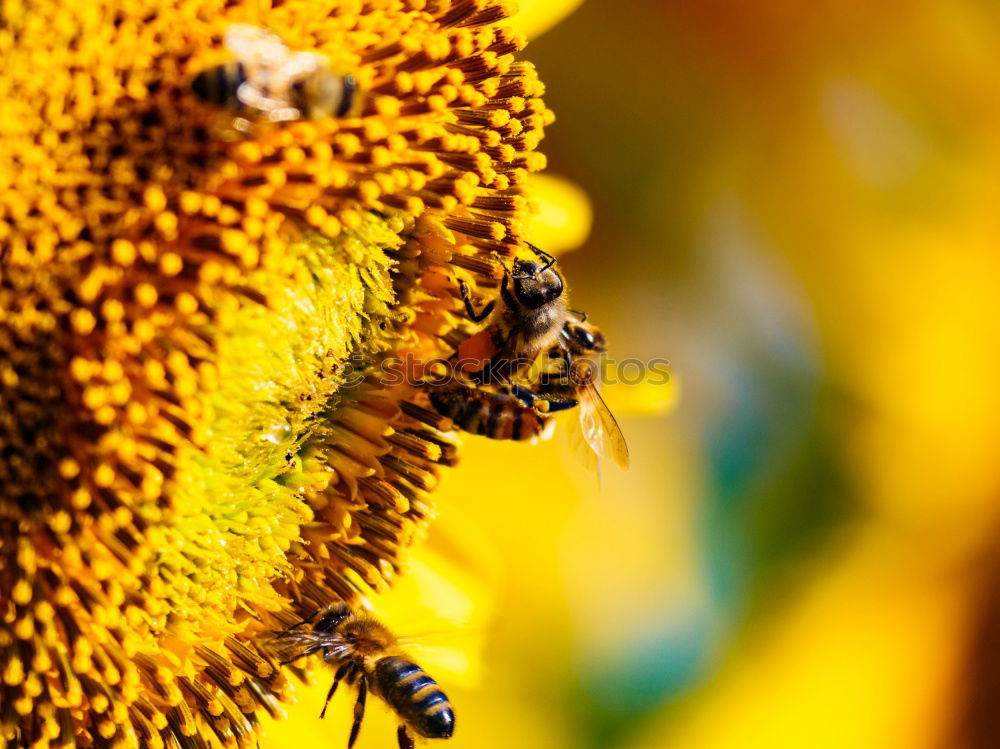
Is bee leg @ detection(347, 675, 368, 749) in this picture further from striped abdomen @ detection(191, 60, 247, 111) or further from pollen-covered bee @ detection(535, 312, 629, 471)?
striped abdomen @ detection(191, 60, 247, 111)

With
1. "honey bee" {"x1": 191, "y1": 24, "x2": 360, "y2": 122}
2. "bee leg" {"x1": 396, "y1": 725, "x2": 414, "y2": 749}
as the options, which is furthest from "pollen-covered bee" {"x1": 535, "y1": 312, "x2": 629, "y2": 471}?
"honey bee" {"x1": 191, "y1": 24, "x2": 360, "y2": 122}

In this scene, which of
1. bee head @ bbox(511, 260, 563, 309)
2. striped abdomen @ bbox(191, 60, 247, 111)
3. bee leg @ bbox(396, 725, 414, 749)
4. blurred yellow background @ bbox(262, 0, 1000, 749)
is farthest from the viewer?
blurred yellow background @ bbox(262, 0, 1000, 749)

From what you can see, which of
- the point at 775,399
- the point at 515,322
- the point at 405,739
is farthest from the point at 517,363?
the point at 775,399

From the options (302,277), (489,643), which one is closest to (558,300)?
(302,277)

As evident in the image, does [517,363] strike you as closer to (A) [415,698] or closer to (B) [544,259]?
(B) [544,259]

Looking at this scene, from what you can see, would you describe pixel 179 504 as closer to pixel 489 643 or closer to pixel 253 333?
pixel 253 333

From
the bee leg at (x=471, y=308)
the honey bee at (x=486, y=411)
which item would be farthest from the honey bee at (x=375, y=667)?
the bee leg at (x=471, y=308)
